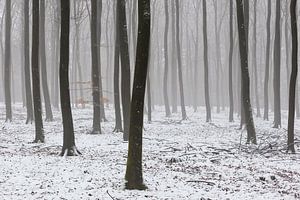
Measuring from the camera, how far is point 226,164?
42.0 feet

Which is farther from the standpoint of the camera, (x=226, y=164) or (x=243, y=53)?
(x=243, y=53)

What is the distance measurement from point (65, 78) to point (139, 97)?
200 inches

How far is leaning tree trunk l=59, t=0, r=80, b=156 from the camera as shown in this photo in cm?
1316

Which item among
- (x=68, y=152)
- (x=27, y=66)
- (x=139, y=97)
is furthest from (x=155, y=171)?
(x=27, y=66)

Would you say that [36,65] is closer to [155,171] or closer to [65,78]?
[65,78]

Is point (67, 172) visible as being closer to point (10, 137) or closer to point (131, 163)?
point (131, 163)

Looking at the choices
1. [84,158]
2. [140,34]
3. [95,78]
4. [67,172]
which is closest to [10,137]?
[95,78]

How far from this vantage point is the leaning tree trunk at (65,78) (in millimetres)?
13156

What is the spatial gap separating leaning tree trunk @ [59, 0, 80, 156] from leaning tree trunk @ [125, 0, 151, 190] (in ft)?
15.6

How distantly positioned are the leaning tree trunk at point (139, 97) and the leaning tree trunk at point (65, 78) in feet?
15.6

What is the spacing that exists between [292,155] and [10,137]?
12.0 metres

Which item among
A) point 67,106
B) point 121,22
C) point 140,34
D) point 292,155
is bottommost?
point 292,155

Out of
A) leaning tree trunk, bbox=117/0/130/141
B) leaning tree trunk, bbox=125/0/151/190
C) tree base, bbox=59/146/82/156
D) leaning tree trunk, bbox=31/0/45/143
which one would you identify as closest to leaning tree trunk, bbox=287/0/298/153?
leaning tree trunk, bbox=117/0/130/141

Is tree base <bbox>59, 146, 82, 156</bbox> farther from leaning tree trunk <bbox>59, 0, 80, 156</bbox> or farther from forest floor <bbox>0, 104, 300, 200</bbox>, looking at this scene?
forest floor <bbox>0, 104, 300, 200</bbox>
